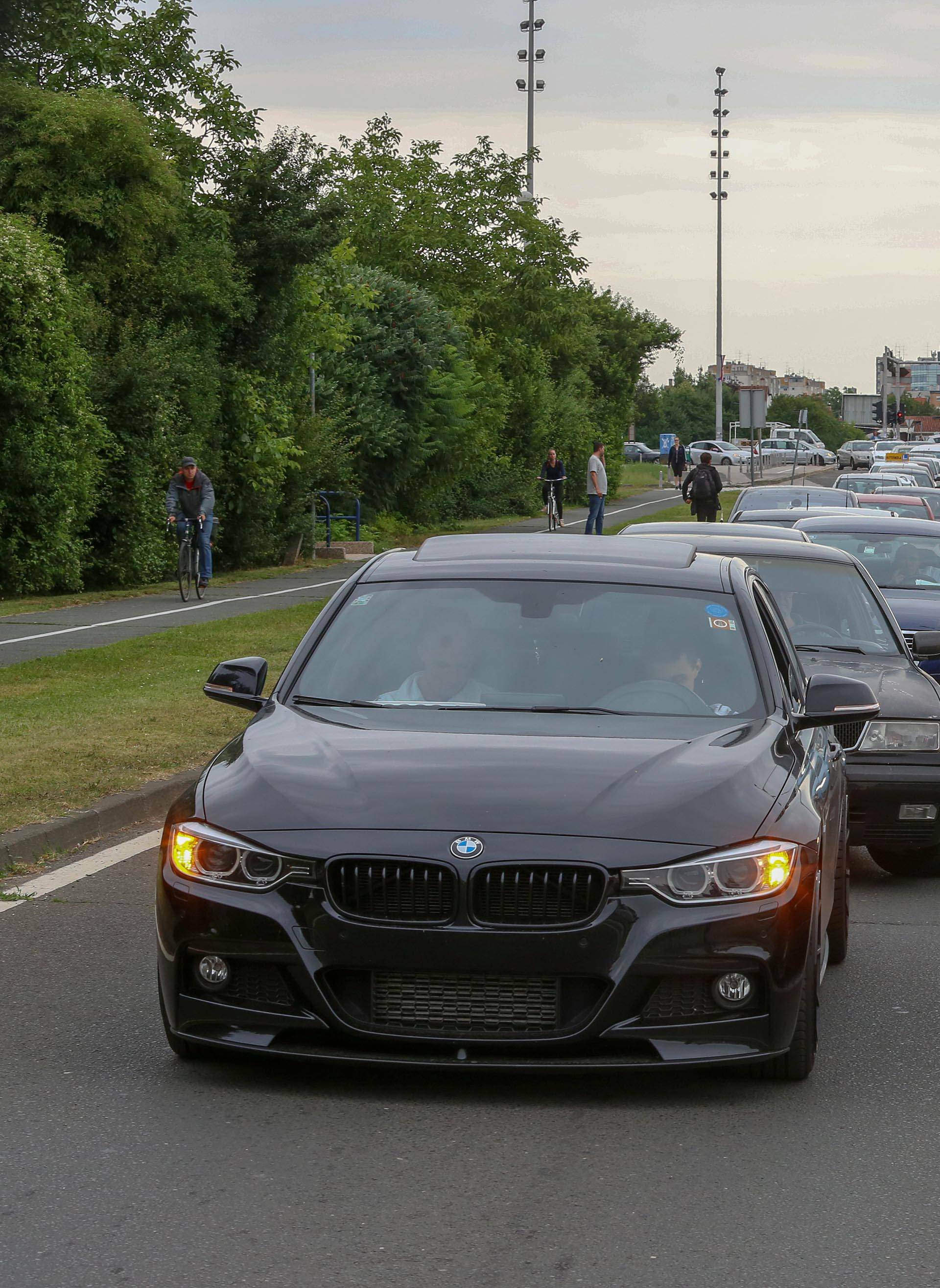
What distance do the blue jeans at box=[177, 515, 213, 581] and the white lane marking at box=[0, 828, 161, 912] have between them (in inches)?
618

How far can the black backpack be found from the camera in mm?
33781

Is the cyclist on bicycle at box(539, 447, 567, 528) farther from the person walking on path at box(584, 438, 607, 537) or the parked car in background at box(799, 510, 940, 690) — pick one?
the parked car in background at box(799, 510, 940, 690)

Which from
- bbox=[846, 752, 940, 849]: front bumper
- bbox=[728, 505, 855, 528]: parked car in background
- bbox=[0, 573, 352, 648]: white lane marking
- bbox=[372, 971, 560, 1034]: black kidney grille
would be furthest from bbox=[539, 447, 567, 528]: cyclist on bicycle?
bbox=[372, 971, 560, 1034]: black kidney grille

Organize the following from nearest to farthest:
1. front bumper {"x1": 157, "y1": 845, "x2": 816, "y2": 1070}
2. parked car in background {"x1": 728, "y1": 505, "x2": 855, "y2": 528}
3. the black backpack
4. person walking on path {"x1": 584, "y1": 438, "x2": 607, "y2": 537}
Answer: front bumper {"x1": 157, "y1": 845, "x2": 816, "y2": 1070}
parked car in background {"x1": 728, "y1": 505, "x2": 855, "y2": 528}
the black backpack
person walking on path {"x1": 584, "y1": 438, "x2": 607, "y2": 537}

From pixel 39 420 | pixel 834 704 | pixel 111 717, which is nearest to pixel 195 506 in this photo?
pixel 39 420

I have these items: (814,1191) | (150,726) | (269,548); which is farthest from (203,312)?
(814,1191)

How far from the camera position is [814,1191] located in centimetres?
424

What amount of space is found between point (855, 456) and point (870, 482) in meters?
65.4

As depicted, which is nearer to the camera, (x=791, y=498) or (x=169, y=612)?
(x=169, y=612)

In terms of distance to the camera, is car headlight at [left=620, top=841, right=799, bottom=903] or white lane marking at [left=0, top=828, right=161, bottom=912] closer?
car headlight at [left=620, top=841, right=799, bottom=903]

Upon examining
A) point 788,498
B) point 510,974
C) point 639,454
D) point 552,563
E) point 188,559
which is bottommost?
point 639,454

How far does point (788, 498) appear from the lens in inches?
958

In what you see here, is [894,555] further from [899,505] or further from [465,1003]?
[465,1003]

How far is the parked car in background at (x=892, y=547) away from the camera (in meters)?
13.9
